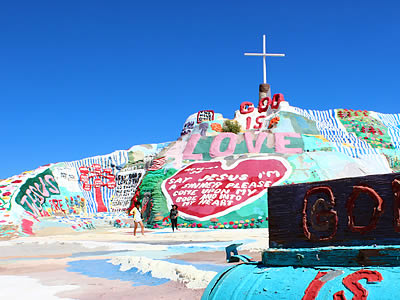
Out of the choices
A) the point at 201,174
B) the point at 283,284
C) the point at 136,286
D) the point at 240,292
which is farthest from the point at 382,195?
the point at 201,174

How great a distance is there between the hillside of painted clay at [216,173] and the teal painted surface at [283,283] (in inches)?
512

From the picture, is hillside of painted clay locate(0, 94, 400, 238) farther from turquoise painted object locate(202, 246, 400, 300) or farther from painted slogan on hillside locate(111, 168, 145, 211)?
turquoise painted object locate(202, 246, 400, 300)

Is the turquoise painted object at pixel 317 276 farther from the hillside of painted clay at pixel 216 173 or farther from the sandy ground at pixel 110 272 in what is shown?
the hillside of painted clay at pixel 216 173

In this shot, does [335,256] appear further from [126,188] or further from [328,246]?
[126,188]

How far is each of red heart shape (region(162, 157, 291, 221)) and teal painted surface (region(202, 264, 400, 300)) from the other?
513 inches

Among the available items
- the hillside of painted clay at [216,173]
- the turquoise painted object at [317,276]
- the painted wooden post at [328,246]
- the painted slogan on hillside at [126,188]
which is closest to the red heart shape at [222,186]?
the hillside of painted clay at [216,173]

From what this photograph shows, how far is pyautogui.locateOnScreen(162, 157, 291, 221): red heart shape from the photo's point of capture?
15.6 metres

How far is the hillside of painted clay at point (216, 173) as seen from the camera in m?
15.7

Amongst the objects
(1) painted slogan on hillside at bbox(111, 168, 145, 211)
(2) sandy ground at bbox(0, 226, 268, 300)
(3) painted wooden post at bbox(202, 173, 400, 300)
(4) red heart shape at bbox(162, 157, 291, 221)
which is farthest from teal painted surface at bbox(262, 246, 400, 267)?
(1) painted slogan on hillside at bbox(111, 168, 145, 211)

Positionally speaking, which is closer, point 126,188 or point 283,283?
point 283,283

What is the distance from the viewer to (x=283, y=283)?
1931mm

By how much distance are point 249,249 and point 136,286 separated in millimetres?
3403

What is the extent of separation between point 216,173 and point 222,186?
0.83m

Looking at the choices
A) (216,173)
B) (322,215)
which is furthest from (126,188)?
(322,215)
